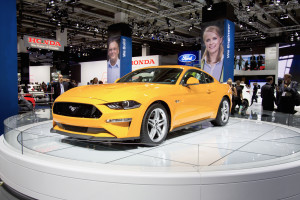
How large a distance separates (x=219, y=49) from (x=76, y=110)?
8220 millimetres

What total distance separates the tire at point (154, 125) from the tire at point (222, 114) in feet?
6.33

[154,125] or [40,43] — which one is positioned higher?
[40,43]

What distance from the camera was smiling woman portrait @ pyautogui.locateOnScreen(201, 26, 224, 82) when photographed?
1019 centimetres

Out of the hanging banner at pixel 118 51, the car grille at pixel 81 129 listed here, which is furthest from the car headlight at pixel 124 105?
the hanging banner at pixel 118 51

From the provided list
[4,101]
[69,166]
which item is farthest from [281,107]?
[4,101]

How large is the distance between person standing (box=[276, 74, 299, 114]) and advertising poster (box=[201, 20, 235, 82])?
163 inches

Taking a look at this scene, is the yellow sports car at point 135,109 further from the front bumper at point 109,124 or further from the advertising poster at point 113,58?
the advertising poster at point 113,58

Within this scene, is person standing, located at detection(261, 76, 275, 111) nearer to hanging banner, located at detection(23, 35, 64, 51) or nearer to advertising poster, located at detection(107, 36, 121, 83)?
advertising poster, located at detection(107, 36, 121, 83)

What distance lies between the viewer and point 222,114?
17.4 feet

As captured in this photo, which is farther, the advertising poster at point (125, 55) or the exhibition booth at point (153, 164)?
the advertising poster at point (125, 55)

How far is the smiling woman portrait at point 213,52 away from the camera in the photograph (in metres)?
10.2

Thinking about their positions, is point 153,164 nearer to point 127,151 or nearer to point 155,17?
point 127,151

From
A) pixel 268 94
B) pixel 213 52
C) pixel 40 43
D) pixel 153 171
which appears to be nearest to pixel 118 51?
pixel 40 43

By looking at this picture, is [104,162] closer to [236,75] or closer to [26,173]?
[26,173]
